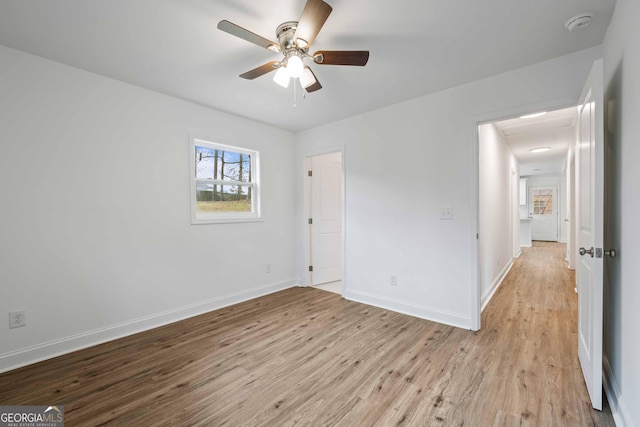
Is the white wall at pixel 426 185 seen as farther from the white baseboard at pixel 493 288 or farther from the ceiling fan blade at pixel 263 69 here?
the ceiling fan blade at pixel 263 69

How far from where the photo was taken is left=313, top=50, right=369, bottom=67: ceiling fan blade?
5.87ft

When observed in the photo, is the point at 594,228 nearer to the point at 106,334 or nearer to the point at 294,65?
the point at 294,65

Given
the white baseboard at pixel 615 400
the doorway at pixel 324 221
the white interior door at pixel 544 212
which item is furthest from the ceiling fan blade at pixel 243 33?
the white interior door at pixel 544 212

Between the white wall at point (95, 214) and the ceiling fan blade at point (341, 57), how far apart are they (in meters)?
2.01

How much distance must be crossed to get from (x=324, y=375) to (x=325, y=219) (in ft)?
9.06

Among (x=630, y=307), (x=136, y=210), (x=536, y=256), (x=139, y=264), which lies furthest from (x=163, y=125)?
(x=536, y=256)

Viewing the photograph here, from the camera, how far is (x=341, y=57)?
1849 mm

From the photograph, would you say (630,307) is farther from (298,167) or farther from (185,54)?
(298,167)

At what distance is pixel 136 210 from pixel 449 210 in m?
3.21

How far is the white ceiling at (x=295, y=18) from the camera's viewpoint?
66.9 inches

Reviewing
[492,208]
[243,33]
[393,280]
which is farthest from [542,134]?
[243,33]

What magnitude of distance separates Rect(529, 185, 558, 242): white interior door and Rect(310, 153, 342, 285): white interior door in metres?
8.98

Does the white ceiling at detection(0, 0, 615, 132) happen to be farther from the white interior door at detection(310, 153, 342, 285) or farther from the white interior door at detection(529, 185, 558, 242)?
the white interior door at detection(529, 185, 558, 242)

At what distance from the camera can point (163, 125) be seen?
9.71ft
